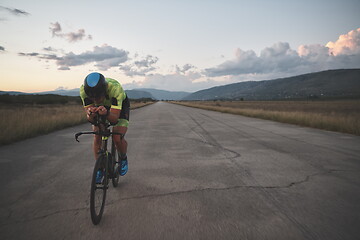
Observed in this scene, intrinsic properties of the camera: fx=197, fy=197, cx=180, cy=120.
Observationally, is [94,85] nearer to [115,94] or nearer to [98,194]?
[115,94]

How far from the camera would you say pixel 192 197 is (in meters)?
2.96

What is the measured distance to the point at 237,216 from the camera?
2.43m

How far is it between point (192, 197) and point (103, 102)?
6.45 feet


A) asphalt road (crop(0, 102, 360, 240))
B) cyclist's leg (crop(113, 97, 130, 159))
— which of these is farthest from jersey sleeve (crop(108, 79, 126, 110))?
asphalt road (crop(0, 102, 360, 240))

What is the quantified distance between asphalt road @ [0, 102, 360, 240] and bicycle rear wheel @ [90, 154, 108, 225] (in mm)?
118

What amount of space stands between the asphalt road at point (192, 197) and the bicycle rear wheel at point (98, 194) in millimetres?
118

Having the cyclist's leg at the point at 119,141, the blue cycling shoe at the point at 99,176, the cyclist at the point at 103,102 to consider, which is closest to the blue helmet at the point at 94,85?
the cyclist at the point at 103,102

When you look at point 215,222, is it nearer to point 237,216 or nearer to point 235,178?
point 237,216

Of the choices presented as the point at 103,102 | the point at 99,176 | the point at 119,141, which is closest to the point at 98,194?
the point at 99,176

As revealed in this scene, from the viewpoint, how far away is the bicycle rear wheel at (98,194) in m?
2.24

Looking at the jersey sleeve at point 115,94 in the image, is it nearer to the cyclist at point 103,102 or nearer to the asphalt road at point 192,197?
the cyclist at point 103,102

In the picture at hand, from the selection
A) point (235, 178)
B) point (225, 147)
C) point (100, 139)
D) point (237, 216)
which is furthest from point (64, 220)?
point (225, 147)

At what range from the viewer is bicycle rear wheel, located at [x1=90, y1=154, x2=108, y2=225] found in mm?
2238

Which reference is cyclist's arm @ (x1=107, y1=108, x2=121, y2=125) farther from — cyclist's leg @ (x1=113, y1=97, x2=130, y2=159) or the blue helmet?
cyclist's leg @ (x1=113, y1=97, x2=130, y2=159)
